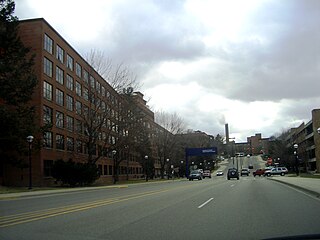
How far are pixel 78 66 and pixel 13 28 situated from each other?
22527 mm

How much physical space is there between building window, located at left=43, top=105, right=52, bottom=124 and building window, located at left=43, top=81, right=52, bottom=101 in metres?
1.43

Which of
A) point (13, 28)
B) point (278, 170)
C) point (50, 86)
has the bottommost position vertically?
point (278, 170)

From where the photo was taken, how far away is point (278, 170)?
269ft

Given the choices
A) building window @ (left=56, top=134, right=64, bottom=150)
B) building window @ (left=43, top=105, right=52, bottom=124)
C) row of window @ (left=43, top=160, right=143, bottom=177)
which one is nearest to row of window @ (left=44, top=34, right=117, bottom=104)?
building window @ (left=43, top=105, right=52, bottom=124)

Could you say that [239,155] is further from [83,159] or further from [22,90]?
[22,90]

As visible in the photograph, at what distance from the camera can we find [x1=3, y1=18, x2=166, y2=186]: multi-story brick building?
5194 cm

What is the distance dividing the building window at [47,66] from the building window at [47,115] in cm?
461

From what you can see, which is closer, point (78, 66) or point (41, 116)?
point (41, 116)

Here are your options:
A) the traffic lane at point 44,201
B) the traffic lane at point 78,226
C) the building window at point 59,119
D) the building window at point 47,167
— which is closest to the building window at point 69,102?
the building window at point 59,119

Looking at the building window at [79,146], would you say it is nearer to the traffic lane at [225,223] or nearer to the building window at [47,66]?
the building window at [47,66]

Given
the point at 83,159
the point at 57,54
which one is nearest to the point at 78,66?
the point at 57,54

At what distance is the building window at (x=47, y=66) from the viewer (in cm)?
5379

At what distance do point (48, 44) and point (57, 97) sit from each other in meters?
7.62

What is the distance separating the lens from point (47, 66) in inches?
2153
